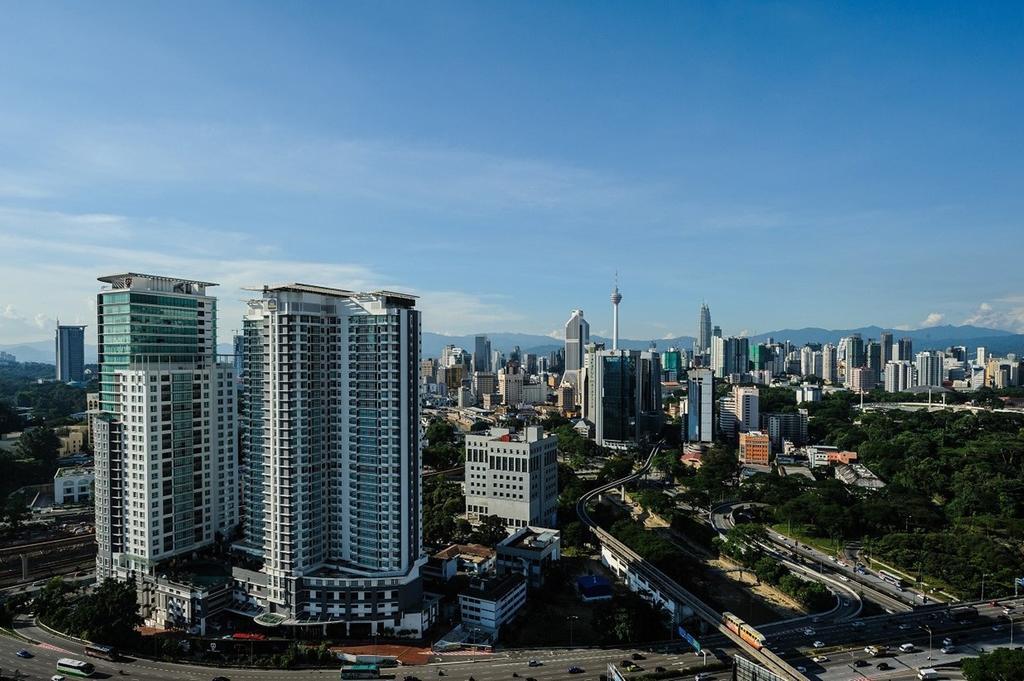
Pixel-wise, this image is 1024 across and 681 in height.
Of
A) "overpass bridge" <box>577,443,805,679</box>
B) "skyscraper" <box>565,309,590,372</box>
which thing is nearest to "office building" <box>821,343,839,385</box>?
"skyscraper" <box>565,309,590,372</box>

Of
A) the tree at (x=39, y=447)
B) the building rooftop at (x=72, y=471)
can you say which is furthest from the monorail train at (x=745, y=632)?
the tree at (x=39, y=447)

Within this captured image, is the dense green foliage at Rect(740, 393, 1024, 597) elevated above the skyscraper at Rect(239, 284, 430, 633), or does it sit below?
below

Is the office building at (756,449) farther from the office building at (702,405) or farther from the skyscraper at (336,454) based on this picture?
the skyscraper at (336,454)

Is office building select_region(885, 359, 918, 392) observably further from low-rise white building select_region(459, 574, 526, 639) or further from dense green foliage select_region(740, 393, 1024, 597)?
low-rise white building select_region(459, 574, 526, 639)

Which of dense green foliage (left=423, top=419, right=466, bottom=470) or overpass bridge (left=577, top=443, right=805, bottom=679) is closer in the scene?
overpass bridge (left=577, top=443, right=805, bottom=679)

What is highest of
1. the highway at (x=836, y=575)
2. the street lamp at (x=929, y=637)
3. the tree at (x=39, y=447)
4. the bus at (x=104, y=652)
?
the tree at (x=39, y=447)

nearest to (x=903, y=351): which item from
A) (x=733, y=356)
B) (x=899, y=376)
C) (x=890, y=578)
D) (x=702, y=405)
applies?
(x=899, y=376)

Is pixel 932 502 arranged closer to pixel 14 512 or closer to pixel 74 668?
pixel 74 668
